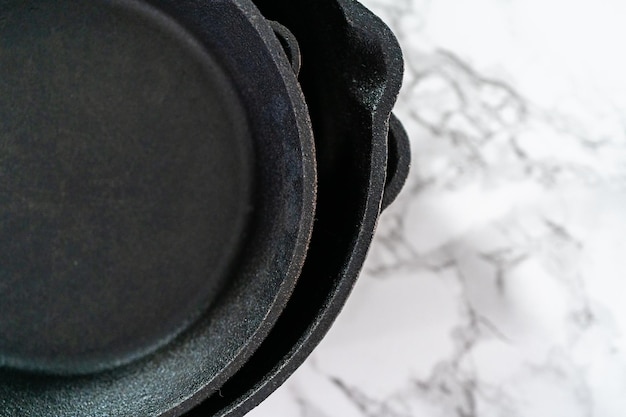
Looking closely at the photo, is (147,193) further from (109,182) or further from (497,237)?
(497,237)

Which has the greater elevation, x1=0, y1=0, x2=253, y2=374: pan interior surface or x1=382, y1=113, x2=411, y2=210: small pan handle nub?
x1=382, y1=113, x2=411, y2=210: small pan handle nub

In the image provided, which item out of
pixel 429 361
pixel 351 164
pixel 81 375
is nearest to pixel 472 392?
pixel 429 361

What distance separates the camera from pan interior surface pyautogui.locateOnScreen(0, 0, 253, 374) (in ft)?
2.64

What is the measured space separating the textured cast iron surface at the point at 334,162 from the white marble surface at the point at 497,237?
0.12 m

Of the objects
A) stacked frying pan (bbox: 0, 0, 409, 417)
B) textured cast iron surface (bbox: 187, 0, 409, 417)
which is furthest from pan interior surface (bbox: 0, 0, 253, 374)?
textured cast iron surface (bbox: 187, 0, 409, 417)

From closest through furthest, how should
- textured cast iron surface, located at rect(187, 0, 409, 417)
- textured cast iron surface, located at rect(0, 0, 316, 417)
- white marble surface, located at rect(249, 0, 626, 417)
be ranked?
textured cast iron surface, located at rect(187, 0, 409, 417) → textured cast iron surface, located at rect(0, 0, 316, 417) → white marble surface, located at rect(249, 0, 626, 417)

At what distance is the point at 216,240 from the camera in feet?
2.79

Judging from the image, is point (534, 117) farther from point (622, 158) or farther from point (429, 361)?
point (429, 361)

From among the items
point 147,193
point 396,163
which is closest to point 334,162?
point 396,163

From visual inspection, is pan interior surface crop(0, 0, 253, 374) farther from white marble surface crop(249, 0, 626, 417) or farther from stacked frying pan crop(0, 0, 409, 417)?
white marble surface crop(249, 0, 626, 417)

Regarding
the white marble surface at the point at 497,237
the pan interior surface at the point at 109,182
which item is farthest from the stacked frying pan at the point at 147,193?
the white marble surface at the point at 497,237

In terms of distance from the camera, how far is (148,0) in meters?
0.82

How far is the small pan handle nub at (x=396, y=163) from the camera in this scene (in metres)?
0.72

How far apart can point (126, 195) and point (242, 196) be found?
13 centimetres
